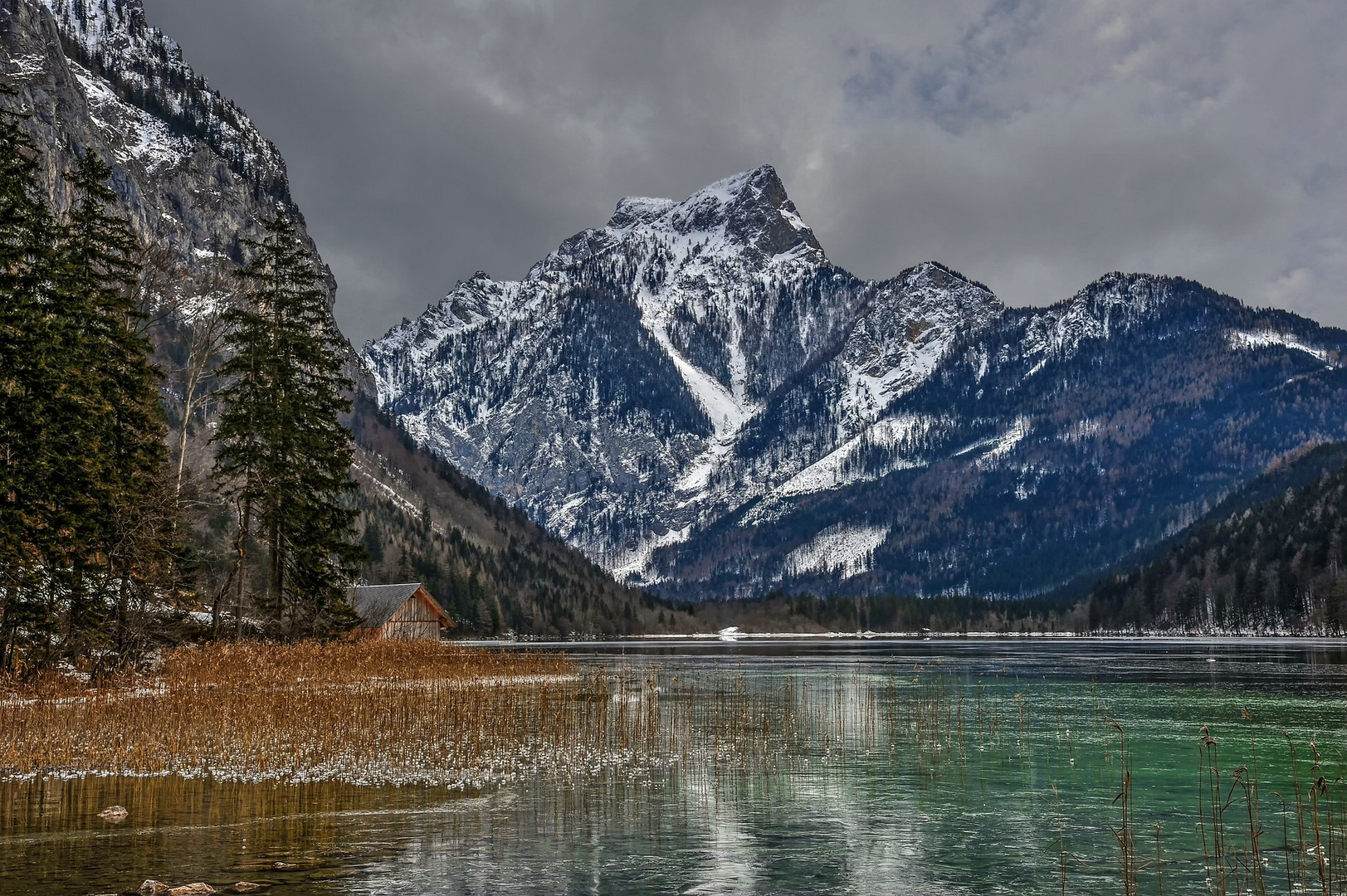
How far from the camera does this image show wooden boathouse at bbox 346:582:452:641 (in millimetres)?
95500

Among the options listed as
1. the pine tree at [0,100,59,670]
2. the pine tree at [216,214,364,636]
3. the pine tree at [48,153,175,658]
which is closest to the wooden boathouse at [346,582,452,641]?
the pine tree at [216,214,364,636]

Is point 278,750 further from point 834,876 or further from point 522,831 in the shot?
point 834,876

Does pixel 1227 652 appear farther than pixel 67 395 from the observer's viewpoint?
Yes

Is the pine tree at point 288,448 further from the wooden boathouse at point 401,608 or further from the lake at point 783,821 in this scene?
the wooden boathouse at point 401,608

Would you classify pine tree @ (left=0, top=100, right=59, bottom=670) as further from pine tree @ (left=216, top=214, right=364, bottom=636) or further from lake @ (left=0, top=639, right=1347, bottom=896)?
pine tree @ (left=216, top=214, right=364, bottom=636)

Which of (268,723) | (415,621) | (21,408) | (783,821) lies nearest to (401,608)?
(415,621)

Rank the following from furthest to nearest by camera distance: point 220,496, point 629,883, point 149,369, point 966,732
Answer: point 220,496 → point 149,369 → point 966,732 → point 629,883

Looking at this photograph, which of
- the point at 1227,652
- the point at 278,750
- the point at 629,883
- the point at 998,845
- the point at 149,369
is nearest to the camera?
the point at 629,883

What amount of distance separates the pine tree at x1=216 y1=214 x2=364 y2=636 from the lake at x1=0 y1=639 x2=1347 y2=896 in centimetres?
2130

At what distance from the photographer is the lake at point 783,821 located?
645 inches

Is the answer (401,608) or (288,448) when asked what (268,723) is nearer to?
(288,448)

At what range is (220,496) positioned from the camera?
156 feet

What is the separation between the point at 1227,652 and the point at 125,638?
10739 centimetres

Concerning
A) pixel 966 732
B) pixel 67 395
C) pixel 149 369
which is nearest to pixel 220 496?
pixel 149 369
